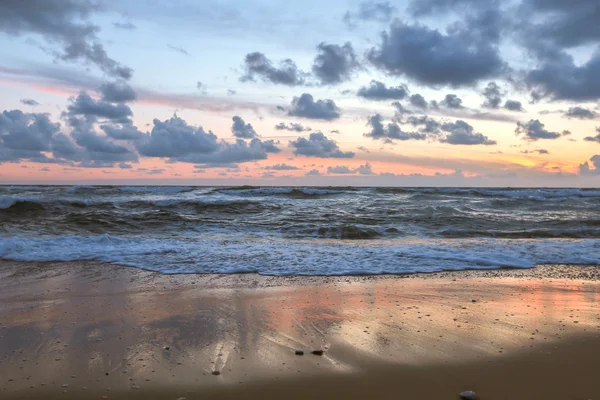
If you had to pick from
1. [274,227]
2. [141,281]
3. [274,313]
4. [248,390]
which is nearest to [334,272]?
[274,313]

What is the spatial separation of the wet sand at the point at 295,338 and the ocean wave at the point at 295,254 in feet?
3.25

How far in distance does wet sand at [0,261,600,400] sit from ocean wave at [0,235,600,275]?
0.99 meters

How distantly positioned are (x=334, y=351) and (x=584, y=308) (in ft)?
11.4

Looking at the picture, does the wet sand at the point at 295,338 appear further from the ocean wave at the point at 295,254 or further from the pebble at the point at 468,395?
the ocean wave at the point at 295,254

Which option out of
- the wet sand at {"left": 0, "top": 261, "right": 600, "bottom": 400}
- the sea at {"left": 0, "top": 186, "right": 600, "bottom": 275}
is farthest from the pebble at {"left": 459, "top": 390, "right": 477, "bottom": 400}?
the sea at {"left": 0, "top": 186, "right": 600, "bottom": 275}

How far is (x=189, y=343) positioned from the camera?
3.98m

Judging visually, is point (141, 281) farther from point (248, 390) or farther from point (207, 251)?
point (248, 390)

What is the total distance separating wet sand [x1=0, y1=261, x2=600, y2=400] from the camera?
10.5 ft

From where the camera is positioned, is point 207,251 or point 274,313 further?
point 207,251

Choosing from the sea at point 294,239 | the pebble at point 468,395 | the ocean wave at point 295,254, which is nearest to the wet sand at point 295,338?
the pebble at point 468,395

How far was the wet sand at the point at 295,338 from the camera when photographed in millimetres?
3211

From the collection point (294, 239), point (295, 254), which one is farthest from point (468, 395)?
point (294, 239)

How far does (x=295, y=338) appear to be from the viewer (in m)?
4.13

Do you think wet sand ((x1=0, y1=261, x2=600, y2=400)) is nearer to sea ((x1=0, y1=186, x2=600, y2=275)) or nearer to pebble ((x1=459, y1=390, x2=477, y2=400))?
pebble ((x1=459, y1=390, x2=477, y2=400))
